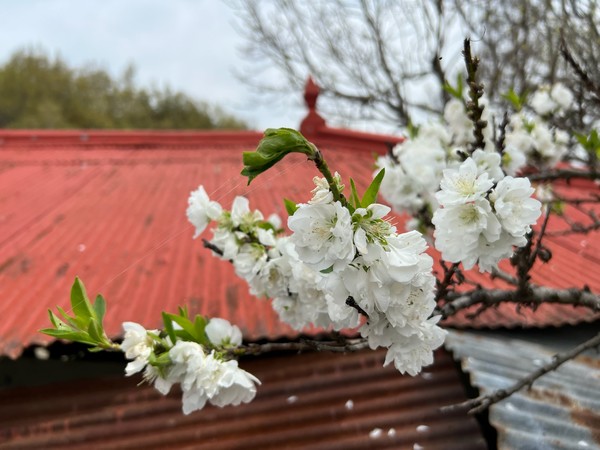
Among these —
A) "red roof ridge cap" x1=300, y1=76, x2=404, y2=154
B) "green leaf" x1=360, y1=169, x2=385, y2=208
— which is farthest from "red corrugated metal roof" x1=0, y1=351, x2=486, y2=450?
"red roof ridge cap" x1=300, y1=76, x2=404, y2=154

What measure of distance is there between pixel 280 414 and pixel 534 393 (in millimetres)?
895

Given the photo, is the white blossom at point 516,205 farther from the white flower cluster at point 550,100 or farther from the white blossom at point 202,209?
the white flower cluster at point 550,100

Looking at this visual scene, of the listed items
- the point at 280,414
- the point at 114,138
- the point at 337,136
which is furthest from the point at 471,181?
the point at 114,138

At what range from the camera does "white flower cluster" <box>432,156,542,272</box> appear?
106 cm

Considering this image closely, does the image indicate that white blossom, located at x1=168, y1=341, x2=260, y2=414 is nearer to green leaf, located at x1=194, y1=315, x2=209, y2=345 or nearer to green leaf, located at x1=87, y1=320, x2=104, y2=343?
green leaf, located at x1=194, y1=315, x2=209, y2=345

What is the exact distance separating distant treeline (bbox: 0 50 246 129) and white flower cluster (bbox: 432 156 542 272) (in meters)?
17.4

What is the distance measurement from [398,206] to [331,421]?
0.82 meters

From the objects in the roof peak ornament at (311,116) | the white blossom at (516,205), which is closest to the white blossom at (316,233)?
the white blossom at (516,205)

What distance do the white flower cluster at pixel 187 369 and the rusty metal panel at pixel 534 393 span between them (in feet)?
2.76

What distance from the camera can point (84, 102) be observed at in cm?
1933

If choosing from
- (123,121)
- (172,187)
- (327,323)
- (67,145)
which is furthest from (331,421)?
(123,121)

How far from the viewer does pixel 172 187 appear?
141 inches

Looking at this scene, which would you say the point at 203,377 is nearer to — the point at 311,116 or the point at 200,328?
the point at 200,328

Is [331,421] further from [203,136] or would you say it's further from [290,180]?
[203,136]
